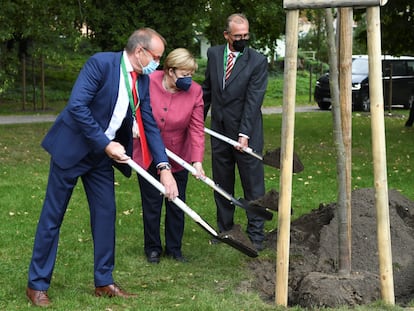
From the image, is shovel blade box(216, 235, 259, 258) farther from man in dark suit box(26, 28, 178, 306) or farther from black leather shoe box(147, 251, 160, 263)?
black leather shoe box(147, 251, 160, 263)

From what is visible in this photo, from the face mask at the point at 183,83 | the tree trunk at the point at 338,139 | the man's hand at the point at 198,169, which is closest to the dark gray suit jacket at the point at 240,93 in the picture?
the man's hand at the point at 198,169

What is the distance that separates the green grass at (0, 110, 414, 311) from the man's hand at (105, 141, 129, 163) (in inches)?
42.0

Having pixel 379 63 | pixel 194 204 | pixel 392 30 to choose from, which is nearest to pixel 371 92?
pixel 379 63

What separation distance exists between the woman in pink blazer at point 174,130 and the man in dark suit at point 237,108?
544 millimetres

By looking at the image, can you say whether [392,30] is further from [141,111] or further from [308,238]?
[141,111]

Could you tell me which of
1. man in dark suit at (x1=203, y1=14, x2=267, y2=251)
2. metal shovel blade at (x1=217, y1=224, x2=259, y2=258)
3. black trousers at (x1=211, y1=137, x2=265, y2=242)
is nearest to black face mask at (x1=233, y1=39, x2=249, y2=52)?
man in dark suit at (x1=203, y1=14, x2=267, y2=251)

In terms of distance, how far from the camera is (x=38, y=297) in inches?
256

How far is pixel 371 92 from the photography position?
20.6 feet

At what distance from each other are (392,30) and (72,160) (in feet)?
43.6

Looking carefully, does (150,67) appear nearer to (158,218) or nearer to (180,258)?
(158,218)

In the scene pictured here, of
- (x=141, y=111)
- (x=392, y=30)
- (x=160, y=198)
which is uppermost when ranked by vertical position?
(x=392, y=30)

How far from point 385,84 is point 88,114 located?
24382mm

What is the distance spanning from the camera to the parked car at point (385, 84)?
93.2ft

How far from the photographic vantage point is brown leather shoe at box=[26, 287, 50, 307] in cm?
646
